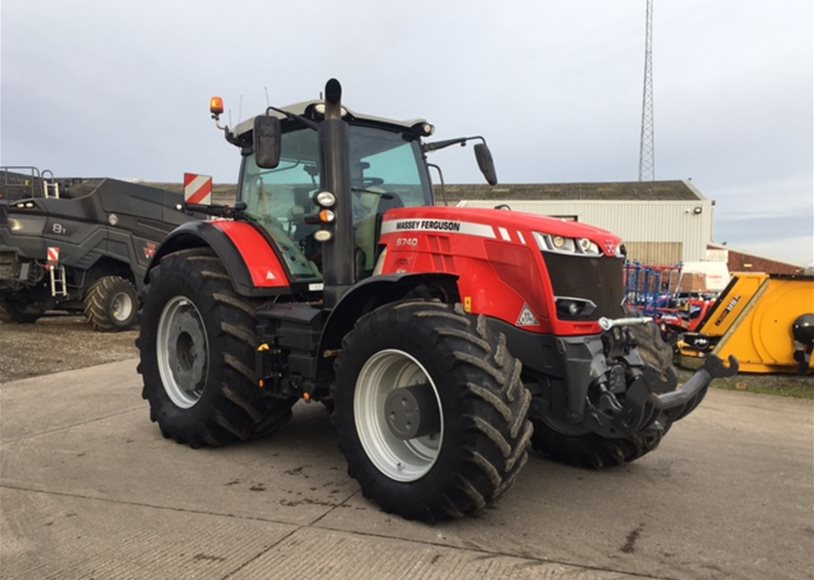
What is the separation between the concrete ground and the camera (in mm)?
2855

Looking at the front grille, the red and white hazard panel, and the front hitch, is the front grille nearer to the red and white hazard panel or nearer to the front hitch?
the front hitch

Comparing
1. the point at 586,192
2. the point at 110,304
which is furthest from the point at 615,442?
the point at 586,192

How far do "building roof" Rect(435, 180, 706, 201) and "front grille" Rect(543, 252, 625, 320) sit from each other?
25896 millimetres

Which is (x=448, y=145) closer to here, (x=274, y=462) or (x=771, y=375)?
(x=274, y=462)

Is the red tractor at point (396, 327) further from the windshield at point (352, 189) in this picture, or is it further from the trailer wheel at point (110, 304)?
the trailer wheel at point (110, 304)

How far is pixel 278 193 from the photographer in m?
4.74

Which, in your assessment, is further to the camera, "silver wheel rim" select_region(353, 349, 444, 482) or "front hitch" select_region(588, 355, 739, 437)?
"silver wheel rim" select_region(353, 349, 444, 482)

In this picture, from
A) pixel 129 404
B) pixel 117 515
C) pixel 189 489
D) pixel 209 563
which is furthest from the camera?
pixel 129 404

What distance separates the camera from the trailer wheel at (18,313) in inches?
450

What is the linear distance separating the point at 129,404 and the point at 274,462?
247 centimetres

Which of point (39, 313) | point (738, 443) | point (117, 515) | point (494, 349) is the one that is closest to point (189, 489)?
point (117, 515)

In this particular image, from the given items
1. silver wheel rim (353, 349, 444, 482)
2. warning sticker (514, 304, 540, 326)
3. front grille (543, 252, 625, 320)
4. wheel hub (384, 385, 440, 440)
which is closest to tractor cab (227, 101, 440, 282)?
silver wheel rim (353, 349, 444, 482)

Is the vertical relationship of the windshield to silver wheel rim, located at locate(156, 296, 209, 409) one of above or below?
above

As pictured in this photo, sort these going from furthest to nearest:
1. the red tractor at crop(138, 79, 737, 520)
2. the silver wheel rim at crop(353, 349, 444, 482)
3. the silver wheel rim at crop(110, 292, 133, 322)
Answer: the silver wheel rim at crop(110, 292, 133, 322) < the silver wheel rim at crop(353, 349, 444, 482) < the red tractor at crop(138, 79, 737, 520)
